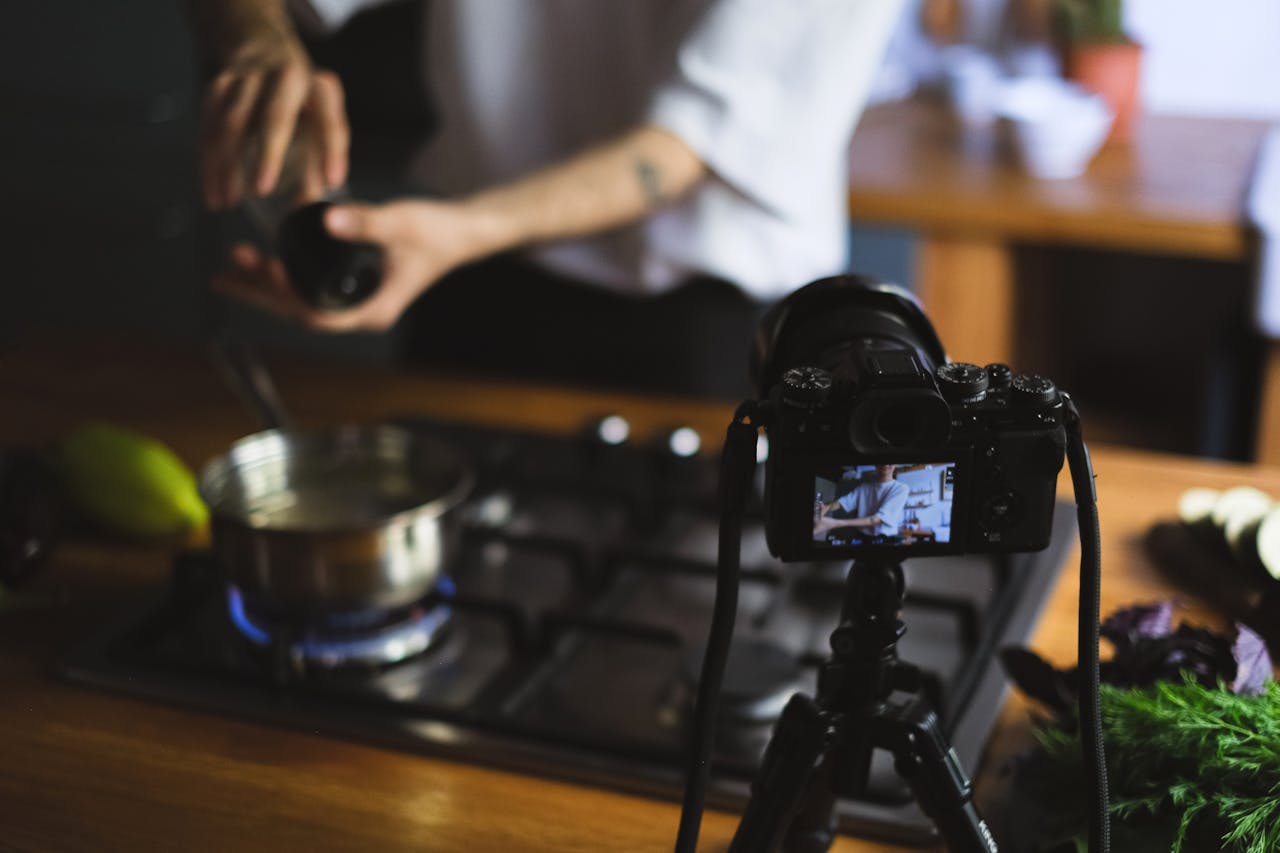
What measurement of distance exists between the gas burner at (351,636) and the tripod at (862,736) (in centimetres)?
35

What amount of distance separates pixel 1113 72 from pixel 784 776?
1857 mm

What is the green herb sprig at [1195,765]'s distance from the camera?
0.63 m

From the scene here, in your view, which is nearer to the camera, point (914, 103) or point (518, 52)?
point (518, 52)

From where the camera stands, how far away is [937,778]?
614mm

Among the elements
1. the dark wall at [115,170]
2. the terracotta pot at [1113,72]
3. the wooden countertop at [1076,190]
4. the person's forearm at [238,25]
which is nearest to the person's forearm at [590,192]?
the person's forearm at [238,25]

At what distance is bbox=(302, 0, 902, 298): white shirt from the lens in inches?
48.2

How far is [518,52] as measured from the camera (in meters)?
1.40

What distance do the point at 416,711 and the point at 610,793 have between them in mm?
134

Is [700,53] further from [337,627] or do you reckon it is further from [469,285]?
[337,627]

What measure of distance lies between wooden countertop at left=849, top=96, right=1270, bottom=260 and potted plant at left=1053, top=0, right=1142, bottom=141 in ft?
0.21

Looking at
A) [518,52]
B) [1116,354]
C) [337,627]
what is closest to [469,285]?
[518,52]

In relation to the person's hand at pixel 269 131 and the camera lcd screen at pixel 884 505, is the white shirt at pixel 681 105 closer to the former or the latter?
the person's hand at pixel 269 131

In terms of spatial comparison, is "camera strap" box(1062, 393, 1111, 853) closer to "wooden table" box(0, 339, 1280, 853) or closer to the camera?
the camera

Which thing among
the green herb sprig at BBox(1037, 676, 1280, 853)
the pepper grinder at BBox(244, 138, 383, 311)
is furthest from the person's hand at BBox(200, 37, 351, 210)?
the green herb sprig at BBox(1037, 676, 1280, 853)
